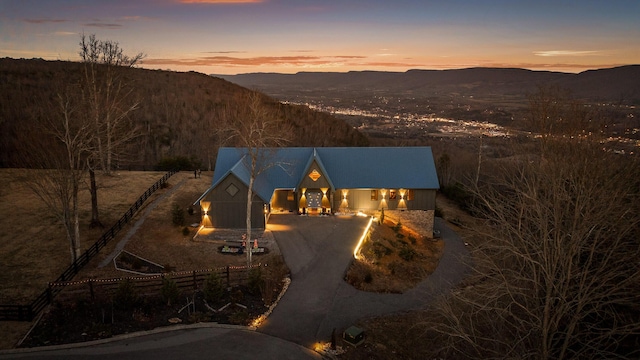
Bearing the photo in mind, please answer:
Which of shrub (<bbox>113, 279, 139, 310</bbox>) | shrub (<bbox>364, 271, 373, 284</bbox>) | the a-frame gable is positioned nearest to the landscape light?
shrub (<bbox>364, 271, 373, 284</bbox>)

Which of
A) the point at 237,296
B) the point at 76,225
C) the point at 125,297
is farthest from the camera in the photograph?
the point at 76,225

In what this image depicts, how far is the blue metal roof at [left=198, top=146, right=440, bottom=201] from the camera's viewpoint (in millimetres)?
35094

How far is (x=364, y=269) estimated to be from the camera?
1058 inches

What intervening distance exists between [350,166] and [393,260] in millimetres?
10289

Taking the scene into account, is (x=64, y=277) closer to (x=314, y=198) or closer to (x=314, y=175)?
(x=314, y=198)

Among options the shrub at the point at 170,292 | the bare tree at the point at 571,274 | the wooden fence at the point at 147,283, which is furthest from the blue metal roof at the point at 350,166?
the bare tree at the point at 571,274

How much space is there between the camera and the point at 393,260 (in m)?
29.7

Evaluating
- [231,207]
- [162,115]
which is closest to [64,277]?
[231,207]

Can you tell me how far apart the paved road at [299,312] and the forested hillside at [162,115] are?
3092 centimetres

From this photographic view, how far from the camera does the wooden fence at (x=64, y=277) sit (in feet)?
63.1

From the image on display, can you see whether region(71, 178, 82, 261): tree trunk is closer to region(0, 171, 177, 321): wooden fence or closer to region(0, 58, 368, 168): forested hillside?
region(0, 171, 177, 321): wooden fence

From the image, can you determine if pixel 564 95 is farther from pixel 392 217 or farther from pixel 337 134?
pixel 337 134

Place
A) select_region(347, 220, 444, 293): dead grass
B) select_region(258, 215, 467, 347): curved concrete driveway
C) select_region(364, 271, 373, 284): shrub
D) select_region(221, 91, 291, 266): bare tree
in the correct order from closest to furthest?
select_region(258, 215, 467, 347): curved concrete driveway
select_region(221, 91, 291, 266): bare tree
select_region(364, 271, 373, 284): shrub
select_region(347, 220, 444, 293): dead grass

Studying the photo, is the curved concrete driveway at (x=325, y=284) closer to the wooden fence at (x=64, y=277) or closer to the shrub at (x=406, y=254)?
the shrub at (x=406, y=254)
